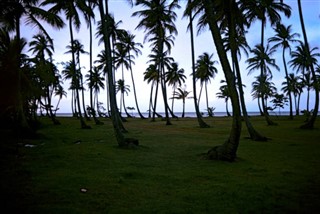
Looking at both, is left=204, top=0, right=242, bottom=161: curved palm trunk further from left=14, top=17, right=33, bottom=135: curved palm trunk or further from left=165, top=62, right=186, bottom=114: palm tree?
left=165, top=62, right=186, bottom=114: palm tree

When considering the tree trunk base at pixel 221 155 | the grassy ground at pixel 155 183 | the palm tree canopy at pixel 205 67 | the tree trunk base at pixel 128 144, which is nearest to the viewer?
the grassy ground at pixel 155 183

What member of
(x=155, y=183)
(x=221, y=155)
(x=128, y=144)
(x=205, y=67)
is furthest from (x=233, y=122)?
(x=205, y=67)

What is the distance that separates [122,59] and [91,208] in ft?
136

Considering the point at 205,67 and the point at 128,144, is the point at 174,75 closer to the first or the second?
the point at 205,67

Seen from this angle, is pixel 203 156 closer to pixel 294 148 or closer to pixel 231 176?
pixel 231 176

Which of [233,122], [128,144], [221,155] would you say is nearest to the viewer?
[221,155]

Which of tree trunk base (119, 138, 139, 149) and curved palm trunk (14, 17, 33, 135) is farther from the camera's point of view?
curved palm trunk (14, 17, 33, 135)

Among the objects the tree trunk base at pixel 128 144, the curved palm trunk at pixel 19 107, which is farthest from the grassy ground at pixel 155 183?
the curved palm trunk at pixel 19 107

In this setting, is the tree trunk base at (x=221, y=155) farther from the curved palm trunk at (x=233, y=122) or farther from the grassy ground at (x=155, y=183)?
the grassy ground at (x=155, y=183)

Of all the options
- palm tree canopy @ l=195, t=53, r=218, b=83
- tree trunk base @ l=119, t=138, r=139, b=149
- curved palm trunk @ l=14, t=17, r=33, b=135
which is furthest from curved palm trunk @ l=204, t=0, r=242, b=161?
palm tree canopy @ l=195, t=53, r=218, b=83

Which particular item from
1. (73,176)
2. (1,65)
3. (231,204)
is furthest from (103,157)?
(1,65)

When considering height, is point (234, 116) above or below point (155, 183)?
above

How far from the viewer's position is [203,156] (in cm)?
1088

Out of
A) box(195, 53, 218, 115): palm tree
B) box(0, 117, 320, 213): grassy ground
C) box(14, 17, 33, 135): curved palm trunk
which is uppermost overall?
box(195, 53, 218, 115): palm tree
